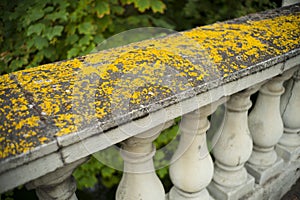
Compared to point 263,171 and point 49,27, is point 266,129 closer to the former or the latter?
point 263,171

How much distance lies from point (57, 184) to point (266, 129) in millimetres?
1047

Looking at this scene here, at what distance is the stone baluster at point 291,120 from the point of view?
156 cm

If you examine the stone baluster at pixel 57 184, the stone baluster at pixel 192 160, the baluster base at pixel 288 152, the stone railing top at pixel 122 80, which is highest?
the stone railing top at pixel 122 80

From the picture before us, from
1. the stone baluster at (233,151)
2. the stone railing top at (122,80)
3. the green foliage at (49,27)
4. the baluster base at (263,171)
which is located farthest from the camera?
the green foliage at (49,27)

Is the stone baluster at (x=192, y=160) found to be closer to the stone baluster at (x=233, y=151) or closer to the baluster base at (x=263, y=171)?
the stone baluster at (x=233, y=151)

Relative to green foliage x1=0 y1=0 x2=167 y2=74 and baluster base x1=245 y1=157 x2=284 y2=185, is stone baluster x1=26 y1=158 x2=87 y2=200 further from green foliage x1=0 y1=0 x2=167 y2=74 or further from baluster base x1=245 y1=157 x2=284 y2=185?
green foliage x1=0 y1=0 x2=167 y2=74

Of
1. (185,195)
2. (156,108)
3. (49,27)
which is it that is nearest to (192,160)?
(185,195)

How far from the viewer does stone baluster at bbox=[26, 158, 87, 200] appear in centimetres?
81

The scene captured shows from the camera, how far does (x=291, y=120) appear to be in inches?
63.5

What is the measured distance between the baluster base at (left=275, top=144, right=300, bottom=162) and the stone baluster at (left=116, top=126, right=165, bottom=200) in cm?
87

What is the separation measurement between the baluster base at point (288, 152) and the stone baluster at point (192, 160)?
65 cm

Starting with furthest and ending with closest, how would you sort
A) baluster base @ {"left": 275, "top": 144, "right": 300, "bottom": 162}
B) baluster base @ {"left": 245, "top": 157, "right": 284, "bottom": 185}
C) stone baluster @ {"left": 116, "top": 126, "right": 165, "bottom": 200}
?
baluster base @ {"left": 275, "top": 144, "right": 300, "bottom": 162} < baluster base @ {"left": 245, "top": 157, "right": 284, "bottom": 185} < stone baluster @ {"left": 116, "top": 126, "right": 165, "bottom": 200}

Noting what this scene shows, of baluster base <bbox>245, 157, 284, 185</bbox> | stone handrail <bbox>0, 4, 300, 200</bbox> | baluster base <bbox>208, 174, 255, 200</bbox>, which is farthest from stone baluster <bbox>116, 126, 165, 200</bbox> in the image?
baluster base <bbox>245, 157, 284, 185</bbox>

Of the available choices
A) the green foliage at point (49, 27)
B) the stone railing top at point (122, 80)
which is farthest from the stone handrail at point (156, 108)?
the green foliage at point (49, 27)
